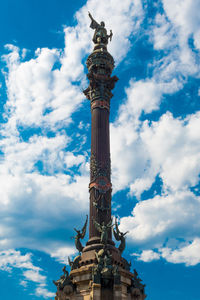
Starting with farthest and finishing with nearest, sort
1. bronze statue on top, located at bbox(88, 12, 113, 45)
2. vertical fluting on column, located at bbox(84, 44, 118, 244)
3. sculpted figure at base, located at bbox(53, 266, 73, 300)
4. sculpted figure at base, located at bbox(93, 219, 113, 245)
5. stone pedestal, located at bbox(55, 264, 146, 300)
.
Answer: bronze statue on top, located at bbox(88, 12, 113, 45)
vertical fluting on column, located at bbox(84, 44, 118, 244)
sculpted figure at base, located at bbox(93, 219, 113, 245)
sculpted figure at base, located at bbox(53, 266, 73, 300)
stone pedestal, located at bbox(55, 264, 146, 300)

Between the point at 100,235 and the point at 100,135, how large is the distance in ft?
44.4

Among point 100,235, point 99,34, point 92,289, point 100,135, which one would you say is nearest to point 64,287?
point 92,289

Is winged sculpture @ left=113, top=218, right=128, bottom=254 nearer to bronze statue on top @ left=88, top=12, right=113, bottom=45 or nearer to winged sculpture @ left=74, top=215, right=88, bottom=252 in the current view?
winged sculpture @ left=74, top=215, right=88, bottom=252

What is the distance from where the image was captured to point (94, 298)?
32.7 metres

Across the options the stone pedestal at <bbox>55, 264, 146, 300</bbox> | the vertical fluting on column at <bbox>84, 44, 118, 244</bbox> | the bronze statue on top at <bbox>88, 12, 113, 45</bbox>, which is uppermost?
the bronze statue on top at <bbox>88, 12, 113, 45</bbox>

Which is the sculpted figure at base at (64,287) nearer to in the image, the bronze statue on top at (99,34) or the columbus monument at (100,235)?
the columbus monument at (100,235)

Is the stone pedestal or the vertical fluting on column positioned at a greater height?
the vertical fluting on column

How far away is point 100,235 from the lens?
129 feet

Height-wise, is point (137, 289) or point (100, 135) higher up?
point (100, 135)

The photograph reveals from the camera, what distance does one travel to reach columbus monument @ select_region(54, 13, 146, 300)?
33.9m

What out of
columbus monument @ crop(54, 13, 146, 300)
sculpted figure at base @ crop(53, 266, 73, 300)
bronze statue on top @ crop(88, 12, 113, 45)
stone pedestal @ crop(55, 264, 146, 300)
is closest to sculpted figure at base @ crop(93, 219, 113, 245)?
columbus monument @ crop(54, 13, 146, 300)

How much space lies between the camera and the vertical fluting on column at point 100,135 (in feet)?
135

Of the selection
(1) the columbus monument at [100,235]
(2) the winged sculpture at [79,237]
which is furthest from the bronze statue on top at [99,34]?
(2) the winged sculpture at [79,237]

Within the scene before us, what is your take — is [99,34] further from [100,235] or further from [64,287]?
[64,287]
